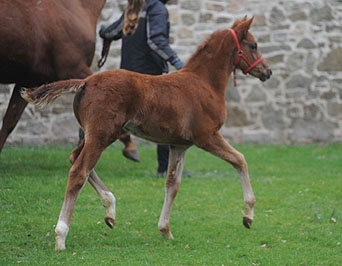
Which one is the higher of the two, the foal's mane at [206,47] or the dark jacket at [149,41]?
the foal's mane at [206,47]

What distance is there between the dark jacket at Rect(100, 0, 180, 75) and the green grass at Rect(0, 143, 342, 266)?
5.28ft

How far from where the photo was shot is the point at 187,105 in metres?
4.79

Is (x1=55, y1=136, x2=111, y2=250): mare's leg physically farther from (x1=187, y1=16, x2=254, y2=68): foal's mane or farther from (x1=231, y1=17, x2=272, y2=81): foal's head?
(x1=231, y1=17, x2=272, y2=81): foal's head

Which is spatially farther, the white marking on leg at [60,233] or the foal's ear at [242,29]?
the foal's ear at [242,29]

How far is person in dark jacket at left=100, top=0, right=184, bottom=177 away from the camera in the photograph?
7.32 metres

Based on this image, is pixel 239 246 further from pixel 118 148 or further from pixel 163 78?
pixel 118 148

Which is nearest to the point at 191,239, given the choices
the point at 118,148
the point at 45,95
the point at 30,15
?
the point at 45,95

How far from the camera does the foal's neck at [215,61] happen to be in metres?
5.07

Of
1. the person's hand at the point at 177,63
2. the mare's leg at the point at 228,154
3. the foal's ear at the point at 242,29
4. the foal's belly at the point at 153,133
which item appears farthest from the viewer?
the person's hand at the point at 177,63

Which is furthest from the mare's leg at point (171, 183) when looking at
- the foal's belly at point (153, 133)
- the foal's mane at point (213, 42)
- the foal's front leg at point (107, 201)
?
the foal's mane at point (213, 42)

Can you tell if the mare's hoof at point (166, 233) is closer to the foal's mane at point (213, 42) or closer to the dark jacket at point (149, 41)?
the foal's mane at point (213, 42)

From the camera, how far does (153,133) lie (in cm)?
471

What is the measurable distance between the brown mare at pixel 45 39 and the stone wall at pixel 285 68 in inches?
194

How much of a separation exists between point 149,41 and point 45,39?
1.37 m
